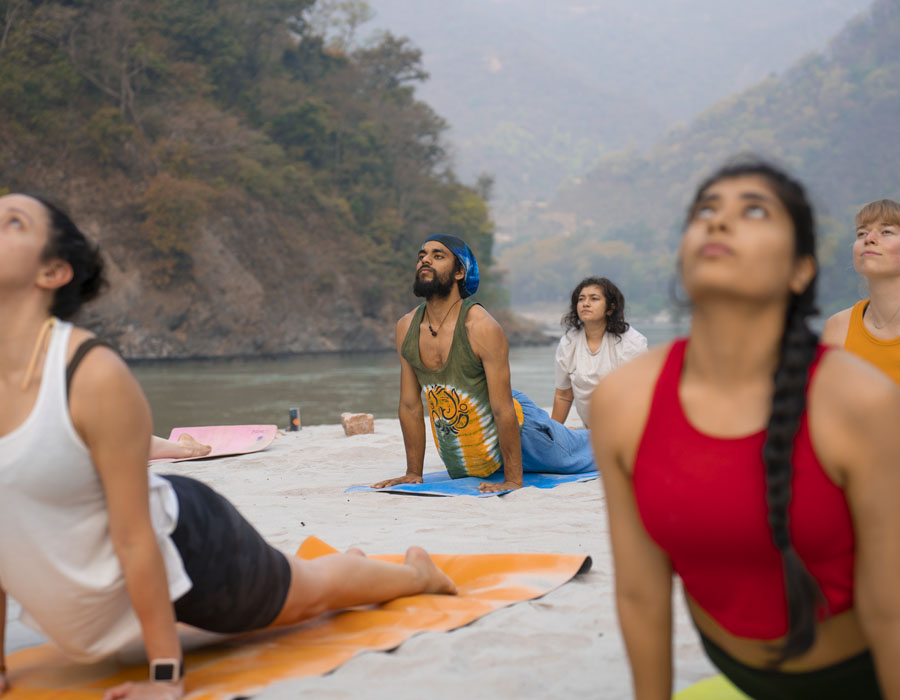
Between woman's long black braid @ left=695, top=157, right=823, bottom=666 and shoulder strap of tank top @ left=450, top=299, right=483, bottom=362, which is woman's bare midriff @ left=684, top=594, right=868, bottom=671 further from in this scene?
shoulder strap of tank top @ left=450, top=299, right=483, bottom=362

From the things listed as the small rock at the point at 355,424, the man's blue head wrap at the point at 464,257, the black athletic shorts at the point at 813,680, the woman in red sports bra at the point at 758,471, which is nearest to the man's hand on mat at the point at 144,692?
the woman in red sports bra at the point at 758,471

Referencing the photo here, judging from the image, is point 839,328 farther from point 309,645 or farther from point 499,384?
point 309,645

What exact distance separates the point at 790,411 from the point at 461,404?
13.5 ft

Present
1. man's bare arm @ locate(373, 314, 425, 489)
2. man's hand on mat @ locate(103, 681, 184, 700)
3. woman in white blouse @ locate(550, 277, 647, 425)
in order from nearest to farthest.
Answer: man's hand on mat @ locate(103, 681, 184, 700)
man's bare arm @ locate(373, 314, 425, 489)
woman in white blouse @ locate(550, 277, 647, 425)

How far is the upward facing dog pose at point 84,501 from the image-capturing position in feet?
7.00

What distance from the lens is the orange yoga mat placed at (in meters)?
2.45

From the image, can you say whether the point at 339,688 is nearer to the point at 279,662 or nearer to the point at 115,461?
the point at 279,662

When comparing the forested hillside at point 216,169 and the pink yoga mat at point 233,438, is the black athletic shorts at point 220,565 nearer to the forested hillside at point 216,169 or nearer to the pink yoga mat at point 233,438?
the pink yoga mat at point 233,438

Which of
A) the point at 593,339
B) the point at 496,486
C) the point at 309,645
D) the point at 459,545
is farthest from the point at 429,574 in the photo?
the point at 593,339

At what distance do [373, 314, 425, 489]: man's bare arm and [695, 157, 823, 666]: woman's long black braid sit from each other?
4.11m

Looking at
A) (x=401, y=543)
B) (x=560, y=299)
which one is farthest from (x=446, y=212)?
(x=560, y=299)

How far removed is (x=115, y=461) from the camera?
215cm

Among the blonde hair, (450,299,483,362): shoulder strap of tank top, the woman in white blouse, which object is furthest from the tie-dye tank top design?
the blonde hair

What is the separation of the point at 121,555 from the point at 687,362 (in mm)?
1427
